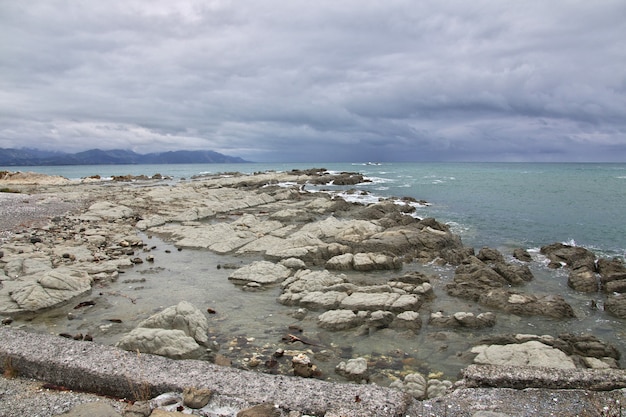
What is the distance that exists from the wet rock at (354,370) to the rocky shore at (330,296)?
0.08 ft

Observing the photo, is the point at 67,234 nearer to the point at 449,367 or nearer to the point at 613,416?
the point at 449,367

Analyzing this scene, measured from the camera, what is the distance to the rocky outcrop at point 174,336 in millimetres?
8227

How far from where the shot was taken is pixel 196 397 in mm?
6035

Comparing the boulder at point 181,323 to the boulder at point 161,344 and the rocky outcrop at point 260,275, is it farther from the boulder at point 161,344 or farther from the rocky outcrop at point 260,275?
the rocky outcrop at point 260,275

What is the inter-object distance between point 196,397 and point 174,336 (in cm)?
301

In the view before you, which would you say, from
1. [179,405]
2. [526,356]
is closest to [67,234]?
[179,405]

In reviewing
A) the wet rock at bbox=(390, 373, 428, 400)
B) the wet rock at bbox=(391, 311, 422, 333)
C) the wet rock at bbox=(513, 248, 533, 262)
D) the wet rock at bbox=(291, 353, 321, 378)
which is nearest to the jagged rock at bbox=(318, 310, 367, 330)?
the wet rock at bbox=(391, 311, 422, 333)

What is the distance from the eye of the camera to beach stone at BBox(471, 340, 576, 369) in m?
8.63

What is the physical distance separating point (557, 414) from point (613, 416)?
71 centimetres

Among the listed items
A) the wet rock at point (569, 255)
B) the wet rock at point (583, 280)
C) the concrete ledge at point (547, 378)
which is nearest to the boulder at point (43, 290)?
the concrete ledge at point (547, 378)

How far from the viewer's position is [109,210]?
2858cm

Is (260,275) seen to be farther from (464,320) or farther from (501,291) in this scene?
(501,291)

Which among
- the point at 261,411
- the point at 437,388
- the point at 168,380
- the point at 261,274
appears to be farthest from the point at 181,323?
the point at 437,388

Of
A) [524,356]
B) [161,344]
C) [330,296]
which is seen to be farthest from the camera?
[330,296]
